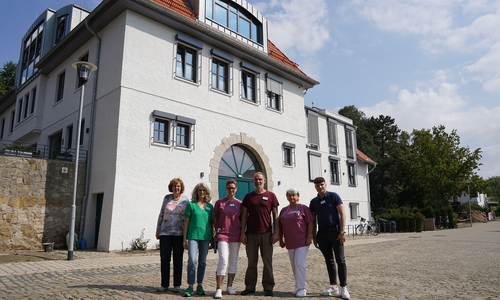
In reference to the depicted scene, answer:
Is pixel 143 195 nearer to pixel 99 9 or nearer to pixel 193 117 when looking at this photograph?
pixel 193 117

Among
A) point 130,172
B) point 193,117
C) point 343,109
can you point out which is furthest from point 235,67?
point 343,109

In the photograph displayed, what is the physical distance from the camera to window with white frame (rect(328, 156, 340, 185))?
2568 centimetres

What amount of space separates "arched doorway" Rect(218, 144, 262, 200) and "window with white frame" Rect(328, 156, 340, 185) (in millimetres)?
9735

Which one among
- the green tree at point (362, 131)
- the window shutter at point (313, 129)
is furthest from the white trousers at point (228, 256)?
the green tree at point (362, 131)

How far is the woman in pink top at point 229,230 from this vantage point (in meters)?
5.41

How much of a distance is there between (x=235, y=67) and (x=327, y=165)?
11.4 m

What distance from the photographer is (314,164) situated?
23641mm

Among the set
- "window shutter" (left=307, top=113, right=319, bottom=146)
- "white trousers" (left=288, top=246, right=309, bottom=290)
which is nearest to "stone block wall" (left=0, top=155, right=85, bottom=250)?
"white trousers" (left=288, top=246, right=309, bottom=290)

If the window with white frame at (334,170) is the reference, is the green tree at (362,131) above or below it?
above

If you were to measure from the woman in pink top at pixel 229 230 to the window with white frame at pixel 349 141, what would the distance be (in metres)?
23.4

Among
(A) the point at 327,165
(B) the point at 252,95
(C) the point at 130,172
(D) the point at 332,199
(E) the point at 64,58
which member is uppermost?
(E) the point at 64,58

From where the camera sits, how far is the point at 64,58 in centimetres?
1700

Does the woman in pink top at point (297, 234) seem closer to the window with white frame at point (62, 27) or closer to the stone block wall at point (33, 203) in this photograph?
the stone block wall at point (33, 203)

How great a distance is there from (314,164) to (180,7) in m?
12.9
